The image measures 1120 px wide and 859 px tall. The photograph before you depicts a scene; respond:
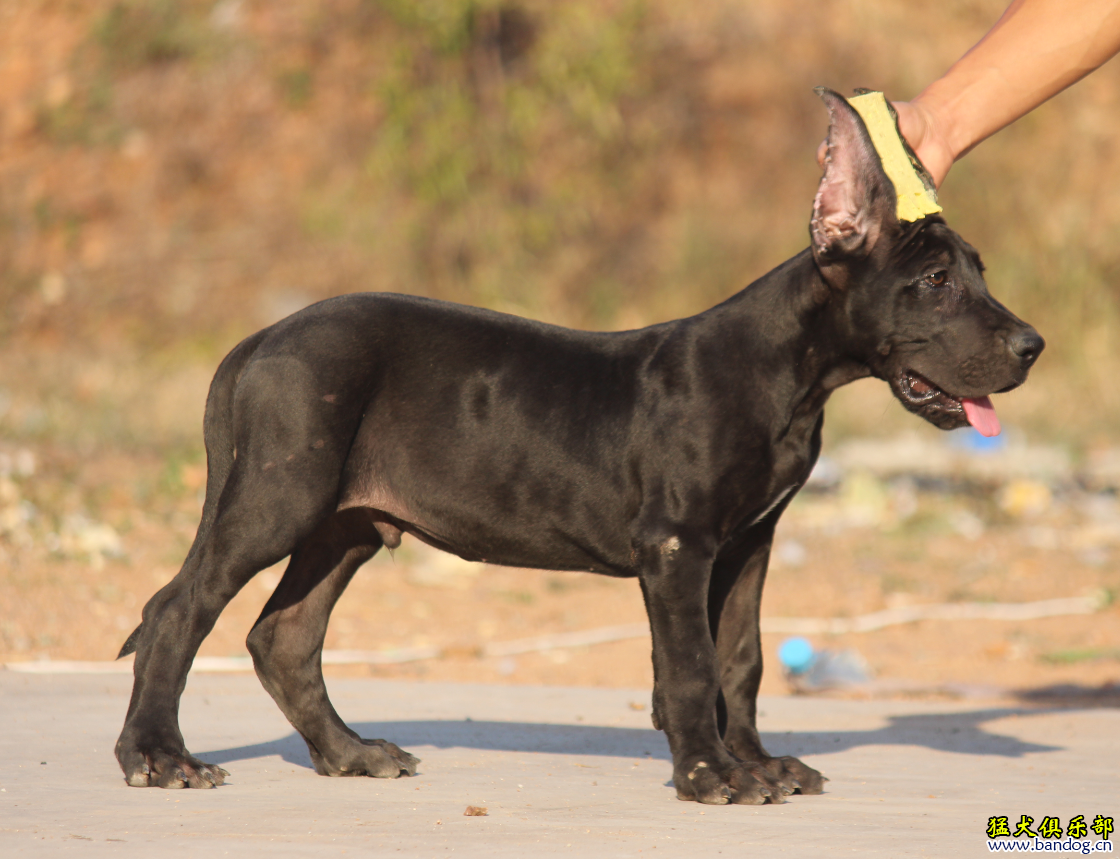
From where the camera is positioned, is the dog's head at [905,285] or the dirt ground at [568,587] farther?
the dirt ground at [568,587]

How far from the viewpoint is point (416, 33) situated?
17125mm

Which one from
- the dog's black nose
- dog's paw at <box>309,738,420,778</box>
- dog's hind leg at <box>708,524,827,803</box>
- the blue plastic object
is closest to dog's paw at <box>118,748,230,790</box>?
dog's paw at <box>309,738,420,778</box>

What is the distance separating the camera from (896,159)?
369 centimetres

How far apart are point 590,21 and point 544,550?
15178mm

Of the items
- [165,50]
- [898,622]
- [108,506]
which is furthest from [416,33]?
[898,622]

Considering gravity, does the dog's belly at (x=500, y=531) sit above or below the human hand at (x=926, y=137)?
below

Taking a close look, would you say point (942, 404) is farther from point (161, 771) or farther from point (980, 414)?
point (161, 771)

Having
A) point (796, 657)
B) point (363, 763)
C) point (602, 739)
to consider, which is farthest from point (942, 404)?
point (796, 657)

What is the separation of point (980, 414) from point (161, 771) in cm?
240

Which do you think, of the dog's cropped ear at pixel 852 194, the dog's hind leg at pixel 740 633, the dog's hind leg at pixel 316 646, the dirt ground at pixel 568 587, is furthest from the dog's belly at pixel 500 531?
the dirt ground at pixel 568 587

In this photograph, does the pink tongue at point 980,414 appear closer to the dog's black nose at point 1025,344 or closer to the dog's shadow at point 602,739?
the dog's black nose at point 1025,344

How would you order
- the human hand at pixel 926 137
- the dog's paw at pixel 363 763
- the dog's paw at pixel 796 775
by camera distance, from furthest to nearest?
the human hand at pixel 926 137 → the dog's paw at pixel 363 763 → the dog's paw at pixel 796 775

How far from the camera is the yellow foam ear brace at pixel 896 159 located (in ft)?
12.0

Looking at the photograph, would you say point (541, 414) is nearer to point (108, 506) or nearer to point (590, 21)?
point (108, 506)
